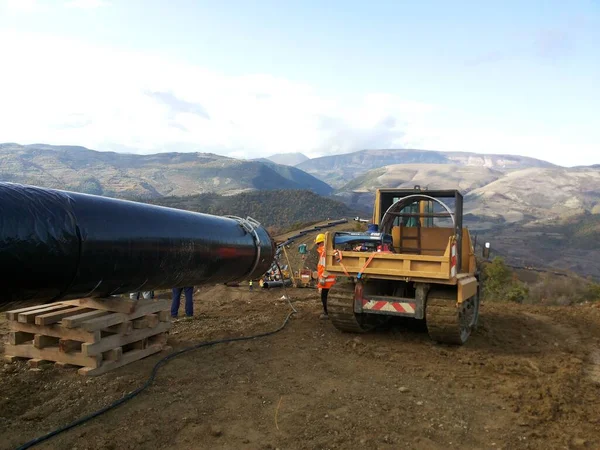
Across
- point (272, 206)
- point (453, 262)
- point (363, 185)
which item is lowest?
point (453, 262)

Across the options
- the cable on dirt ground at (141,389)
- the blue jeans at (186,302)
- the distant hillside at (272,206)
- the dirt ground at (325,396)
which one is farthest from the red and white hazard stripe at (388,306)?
the distant hillside at (272,206)

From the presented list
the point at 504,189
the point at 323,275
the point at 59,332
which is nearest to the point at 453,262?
the point at 323,275

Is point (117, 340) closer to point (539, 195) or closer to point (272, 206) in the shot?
point (272, 206)

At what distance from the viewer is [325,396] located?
533 cm

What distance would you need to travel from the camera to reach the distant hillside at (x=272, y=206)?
54.1 metres

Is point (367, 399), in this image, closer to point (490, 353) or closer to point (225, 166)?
point (490, 353)

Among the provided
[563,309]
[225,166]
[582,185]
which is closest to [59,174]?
[225,166]

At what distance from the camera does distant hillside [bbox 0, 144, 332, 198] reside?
292 feet

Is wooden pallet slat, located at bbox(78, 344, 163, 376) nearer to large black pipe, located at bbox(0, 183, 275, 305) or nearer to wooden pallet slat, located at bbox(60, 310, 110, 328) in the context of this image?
wooden pallet slat, located at bbox(60, 310, 110, 328)

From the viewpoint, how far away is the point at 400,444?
424cm

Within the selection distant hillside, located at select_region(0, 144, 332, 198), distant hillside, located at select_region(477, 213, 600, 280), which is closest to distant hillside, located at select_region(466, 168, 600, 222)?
distant hillside, located at select_region(477, 213, 600, 280)

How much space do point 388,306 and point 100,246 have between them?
14.6 feet

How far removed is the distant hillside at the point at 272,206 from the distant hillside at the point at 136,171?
2760 centimetres

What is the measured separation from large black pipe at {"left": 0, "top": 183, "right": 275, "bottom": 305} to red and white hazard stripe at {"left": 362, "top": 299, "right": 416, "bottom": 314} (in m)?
2.15
